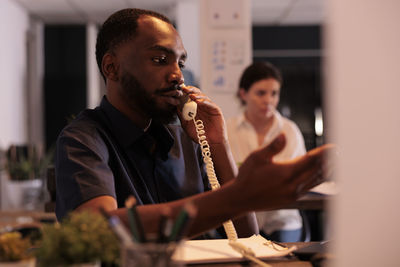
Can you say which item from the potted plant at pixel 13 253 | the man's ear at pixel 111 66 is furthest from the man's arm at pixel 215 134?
the potted plant at pixel 13 253

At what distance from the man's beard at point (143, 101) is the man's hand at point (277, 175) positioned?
642 mm

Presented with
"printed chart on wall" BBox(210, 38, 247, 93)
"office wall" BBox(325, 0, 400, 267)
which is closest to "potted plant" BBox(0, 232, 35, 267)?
"office wall" BBox(325, 0, 400, 267)

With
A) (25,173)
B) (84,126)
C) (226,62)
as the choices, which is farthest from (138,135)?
(25,173)

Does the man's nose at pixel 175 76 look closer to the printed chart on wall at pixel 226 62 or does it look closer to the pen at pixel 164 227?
the pen at pixel 164 227

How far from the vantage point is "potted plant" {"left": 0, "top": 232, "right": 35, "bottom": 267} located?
25.8 inches

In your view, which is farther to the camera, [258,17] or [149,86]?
[258,17]

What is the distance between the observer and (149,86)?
49.2 inches

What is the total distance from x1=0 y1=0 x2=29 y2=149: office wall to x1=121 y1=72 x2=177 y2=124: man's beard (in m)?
4.94

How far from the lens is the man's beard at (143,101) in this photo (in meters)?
1.26

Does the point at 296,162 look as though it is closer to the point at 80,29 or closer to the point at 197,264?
the point at 197,264

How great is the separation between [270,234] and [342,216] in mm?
2158

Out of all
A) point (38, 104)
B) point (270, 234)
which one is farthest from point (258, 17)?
point (270, 234)

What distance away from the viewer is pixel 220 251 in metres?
0.90

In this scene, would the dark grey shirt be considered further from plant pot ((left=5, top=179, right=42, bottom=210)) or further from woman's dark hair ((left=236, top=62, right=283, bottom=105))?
plant pot ((left=5, top=179, right=42, bottom=210))
